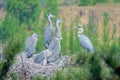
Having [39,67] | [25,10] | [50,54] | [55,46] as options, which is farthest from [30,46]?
[25,10]

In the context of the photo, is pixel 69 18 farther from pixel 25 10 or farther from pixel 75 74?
pixel 75 74

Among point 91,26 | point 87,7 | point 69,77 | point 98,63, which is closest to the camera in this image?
point 98,63

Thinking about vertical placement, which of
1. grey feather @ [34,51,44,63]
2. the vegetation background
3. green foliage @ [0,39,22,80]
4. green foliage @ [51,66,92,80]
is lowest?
the vegetation background

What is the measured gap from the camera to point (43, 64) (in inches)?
529

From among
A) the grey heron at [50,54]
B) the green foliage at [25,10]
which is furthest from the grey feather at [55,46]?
the green foliage at [25,10]

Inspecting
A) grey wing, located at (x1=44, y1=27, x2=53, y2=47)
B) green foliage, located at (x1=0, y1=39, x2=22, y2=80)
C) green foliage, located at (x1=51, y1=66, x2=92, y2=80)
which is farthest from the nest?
green foliage, located at (x1=0, y1=39, x2=22, y2=80)

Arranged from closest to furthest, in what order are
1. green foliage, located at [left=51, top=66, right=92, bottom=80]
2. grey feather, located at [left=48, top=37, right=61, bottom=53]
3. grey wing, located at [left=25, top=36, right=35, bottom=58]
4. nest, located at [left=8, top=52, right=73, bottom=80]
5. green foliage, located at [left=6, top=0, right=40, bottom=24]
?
green foliage, located at [left=51, top=66, right=92, bottom=80], nest, located at [left=8, top=52, right=73, bottom=80], grey feather, located at [left=48, top=37, right=61, bottom=53], grey wing, located at [left=25, top=36, right=35, bottom=58], green foliage, located at [left=6, top=0, right=40, bottom=24]

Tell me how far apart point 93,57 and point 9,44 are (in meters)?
1.04

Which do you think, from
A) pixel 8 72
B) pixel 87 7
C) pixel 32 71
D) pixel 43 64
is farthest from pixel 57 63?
pixel 87 7

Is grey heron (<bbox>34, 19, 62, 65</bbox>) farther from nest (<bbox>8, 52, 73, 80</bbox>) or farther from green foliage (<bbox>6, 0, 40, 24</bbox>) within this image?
green foliage (<bbox>6, 0, 40, 24</bbox>)

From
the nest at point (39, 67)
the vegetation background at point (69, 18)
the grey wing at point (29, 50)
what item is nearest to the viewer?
the nest at point (39, 67)

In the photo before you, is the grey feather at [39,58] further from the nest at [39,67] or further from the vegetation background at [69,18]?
the vegetation background at [69,18]

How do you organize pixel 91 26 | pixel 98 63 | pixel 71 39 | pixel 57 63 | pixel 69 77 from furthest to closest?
pixel 91 26 < pixel 71 39 < pixel 57 63 < pixel 69 77 < pixel 98 63

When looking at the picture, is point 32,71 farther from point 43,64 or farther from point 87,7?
point 87,7
